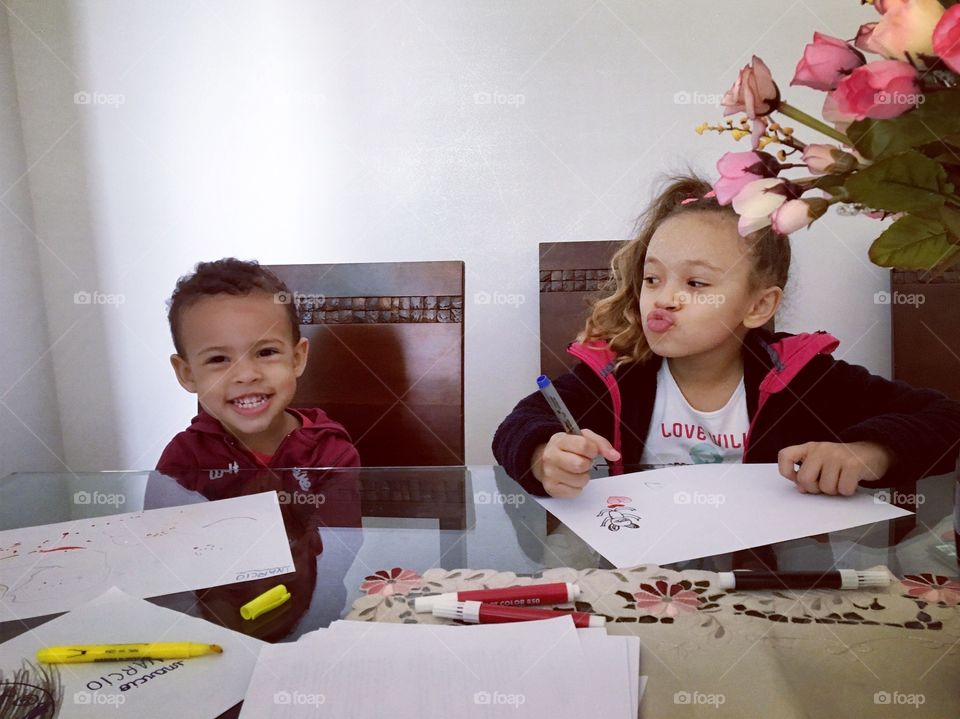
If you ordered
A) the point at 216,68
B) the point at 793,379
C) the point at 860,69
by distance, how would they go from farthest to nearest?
1. the point at 216,68
2. the point at 793,379
3. the point at 860,69

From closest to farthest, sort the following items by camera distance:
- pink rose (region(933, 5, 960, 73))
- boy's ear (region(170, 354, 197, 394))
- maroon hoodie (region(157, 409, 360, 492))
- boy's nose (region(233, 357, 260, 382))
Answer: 1. pink rose (region(933, 5, 960, 73))
2. maroon hoodie (region(157, 409, 360, 492))
3. boy's nose (region(233, 357, 260, 382))
4. boy's ear (region(170, 354, 197, 394))

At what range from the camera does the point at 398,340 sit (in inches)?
35.8

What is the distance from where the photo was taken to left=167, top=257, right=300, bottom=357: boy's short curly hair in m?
0.92

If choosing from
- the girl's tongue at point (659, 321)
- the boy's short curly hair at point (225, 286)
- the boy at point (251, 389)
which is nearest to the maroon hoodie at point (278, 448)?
the boy at point (251, 389)

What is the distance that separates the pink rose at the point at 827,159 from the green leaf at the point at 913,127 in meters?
0.02

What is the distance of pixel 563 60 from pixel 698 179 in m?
0.29

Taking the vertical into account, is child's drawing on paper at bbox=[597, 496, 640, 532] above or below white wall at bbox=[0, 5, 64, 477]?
below

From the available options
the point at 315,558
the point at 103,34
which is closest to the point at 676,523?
the point at 315,558

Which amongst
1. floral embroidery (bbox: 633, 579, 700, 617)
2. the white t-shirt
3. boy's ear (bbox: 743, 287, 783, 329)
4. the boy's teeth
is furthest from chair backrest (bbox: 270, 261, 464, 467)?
floral embroidery (bbox: 633, 579, 700, 617)

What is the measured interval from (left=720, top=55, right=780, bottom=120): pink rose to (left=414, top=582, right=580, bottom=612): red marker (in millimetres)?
268

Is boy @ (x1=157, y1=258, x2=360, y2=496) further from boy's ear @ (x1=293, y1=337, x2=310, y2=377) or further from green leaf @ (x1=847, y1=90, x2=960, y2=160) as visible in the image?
green leaf @ (x1=847, y1=90, x2=960, y2=160)

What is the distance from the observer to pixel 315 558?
0.47 m

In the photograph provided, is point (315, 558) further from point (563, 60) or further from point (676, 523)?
point (563, 60)

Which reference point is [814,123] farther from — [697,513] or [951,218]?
[697,513]
